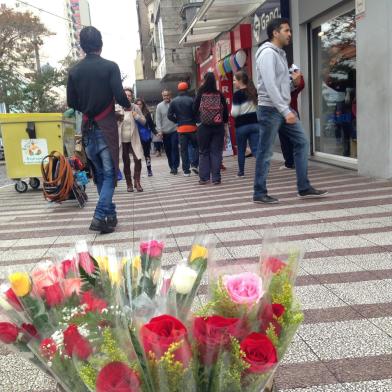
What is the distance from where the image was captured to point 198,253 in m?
1.33

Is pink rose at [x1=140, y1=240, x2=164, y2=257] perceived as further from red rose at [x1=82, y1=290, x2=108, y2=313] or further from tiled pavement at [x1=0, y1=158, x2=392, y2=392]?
tiled pavement at [x1=0, y1=158, x2=392, y2=392]

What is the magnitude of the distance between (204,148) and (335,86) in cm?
275

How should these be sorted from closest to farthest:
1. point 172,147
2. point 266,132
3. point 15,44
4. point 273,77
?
point 273,77, point 266,132, point 172,147, point 15,44

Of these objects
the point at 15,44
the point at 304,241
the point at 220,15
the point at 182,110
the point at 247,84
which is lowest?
the point at 304,241

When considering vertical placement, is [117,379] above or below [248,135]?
below

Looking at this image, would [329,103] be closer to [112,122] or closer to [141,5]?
[112,122]

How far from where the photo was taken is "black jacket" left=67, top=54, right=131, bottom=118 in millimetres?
4785

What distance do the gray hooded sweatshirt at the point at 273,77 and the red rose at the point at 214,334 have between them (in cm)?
449

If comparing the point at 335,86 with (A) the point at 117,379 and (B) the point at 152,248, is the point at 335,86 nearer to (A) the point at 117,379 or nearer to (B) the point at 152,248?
(B) the point at 152,248

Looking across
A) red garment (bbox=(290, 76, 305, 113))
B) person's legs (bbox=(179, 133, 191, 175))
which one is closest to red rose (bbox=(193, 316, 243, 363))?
red garment (bbox=(290, 76, 305, 113))

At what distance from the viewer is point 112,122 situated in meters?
4.95

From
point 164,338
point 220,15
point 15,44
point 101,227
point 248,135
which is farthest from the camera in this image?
point 15,44

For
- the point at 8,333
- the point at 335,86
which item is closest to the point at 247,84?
the point at 335,86

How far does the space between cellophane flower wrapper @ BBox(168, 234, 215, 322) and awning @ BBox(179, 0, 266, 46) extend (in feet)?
34.1
